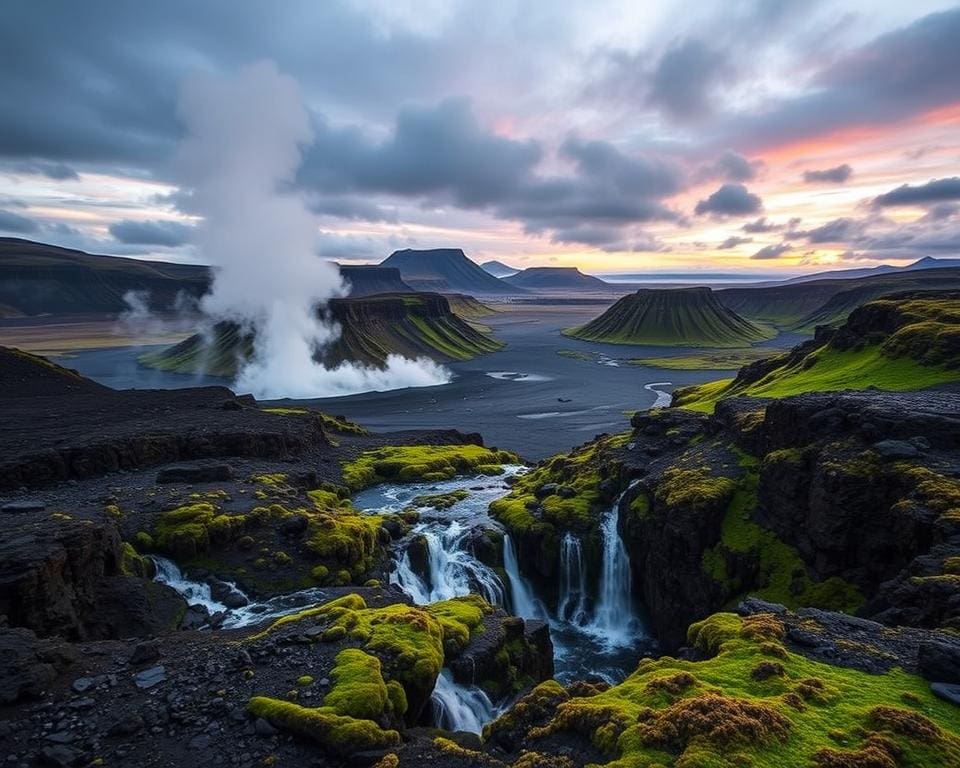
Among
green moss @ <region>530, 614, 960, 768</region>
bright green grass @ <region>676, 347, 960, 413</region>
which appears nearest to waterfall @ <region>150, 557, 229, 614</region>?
green moss @ <region>530, 614, 960, 768</region>

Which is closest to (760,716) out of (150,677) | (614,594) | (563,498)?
(150,677)

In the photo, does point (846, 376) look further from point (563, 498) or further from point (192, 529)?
point (192, 529)

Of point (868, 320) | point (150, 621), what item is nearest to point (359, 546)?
point (150, 621)

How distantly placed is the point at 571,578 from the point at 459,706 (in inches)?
1009

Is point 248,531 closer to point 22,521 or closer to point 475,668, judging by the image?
point 22,521

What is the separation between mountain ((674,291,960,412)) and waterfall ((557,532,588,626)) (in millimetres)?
32035

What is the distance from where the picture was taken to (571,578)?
54812 millimetres

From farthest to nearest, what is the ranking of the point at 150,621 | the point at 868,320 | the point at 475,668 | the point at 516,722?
the point at 868,320 < the point at 150,621 < the point at 475,668 < the point at 516,722

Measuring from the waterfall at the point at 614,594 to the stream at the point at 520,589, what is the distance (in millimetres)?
85

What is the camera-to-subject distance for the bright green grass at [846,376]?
5709 cm

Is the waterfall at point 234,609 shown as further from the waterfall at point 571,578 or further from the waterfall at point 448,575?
the waterfall at point 571,578

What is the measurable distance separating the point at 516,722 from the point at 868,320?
78324 millimetres

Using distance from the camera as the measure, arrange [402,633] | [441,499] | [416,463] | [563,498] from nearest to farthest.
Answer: [402,633], [563,498], [441,499], [416,463]

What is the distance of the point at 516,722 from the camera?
23.3 meters
